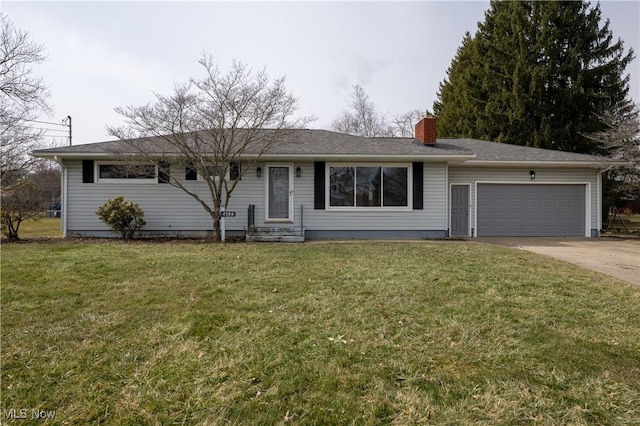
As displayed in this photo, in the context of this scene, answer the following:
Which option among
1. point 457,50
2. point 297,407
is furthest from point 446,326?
point 457,50

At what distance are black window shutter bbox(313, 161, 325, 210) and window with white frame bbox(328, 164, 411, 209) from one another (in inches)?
10.6

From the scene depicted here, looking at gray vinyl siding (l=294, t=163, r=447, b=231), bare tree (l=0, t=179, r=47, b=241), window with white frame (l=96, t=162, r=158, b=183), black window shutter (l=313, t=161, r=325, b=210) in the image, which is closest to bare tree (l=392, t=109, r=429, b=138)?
gray vinyl siding (l=294, t=163, r=447, b=231)

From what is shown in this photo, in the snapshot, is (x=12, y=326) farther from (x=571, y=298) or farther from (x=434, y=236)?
(x=434, y=236)

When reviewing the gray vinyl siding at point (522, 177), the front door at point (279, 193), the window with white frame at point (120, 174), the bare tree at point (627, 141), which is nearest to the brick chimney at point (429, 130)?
the gray vinyl siding at point (522, 177)

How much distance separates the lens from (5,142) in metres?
12.4

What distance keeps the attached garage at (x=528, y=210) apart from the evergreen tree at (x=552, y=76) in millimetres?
8208

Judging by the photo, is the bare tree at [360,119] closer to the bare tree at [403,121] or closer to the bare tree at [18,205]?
the bare tree at [403,121]

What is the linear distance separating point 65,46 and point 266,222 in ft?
21.5

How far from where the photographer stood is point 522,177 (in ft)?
38.1

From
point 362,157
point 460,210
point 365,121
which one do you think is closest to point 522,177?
point 460,210

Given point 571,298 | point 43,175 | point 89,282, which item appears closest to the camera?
point 571,298

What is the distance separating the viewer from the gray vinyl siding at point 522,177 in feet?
38.1

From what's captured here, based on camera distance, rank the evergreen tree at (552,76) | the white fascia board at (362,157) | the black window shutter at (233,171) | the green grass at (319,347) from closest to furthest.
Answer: the green grass at (319,347) < the white fascia board at (362,157) < the black window shutter at (233,171) < the evergreen tree at (552,76)

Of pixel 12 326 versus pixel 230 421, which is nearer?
pixel 230 421
